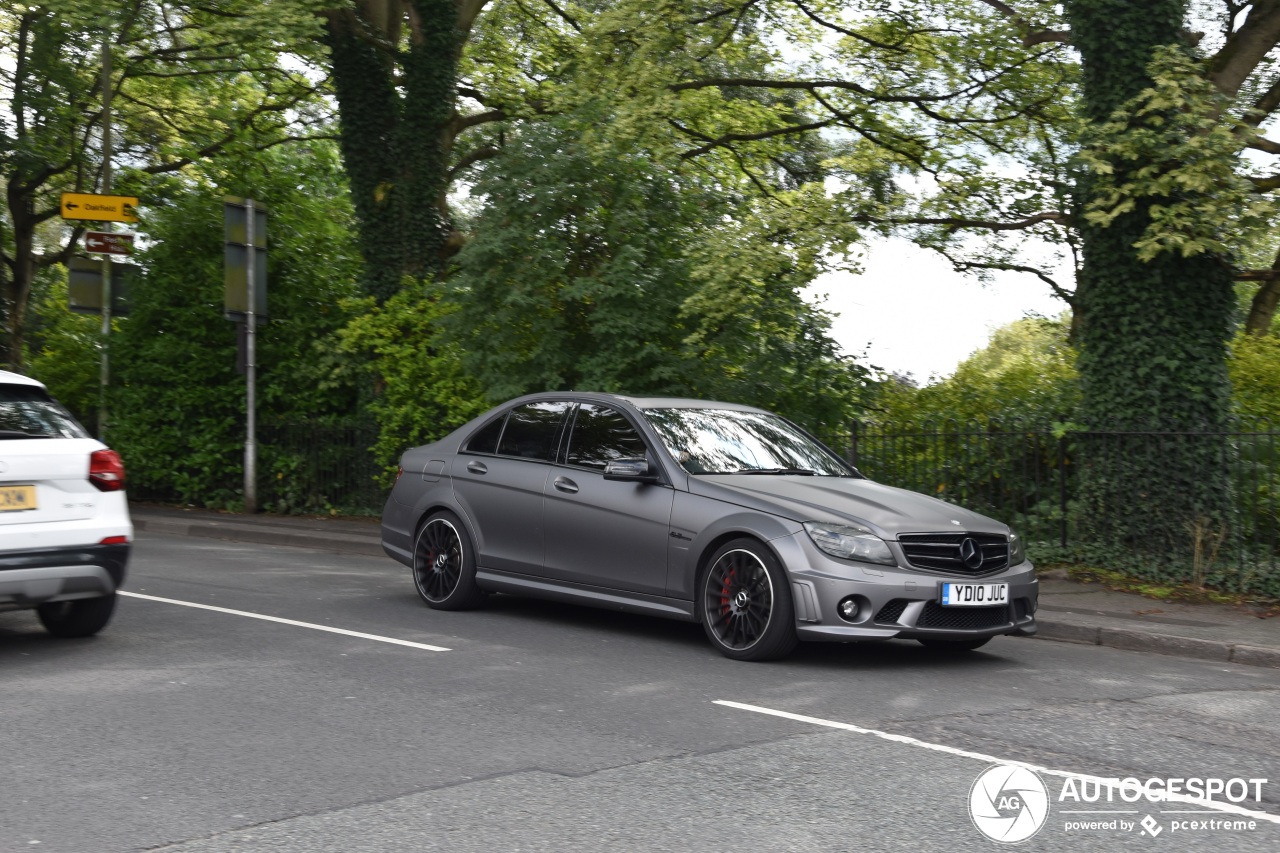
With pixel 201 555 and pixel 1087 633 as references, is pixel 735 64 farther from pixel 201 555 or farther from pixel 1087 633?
pixel 1087 633

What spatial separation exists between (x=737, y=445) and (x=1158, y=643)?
3.26 m

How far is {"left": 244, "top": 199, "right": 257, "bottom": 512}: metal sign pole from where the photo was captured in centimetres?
1870

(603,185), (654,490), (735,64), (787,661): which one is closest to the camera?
(787,661)

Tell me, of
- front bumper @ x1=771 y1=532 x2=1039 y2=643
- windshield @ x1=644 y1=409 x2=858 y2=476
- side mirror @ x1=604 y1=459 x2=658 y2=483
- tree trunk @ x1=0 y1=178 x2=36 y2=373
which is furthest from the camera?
tree trunk @ x1=0 y1=178 x2=36 y2=373

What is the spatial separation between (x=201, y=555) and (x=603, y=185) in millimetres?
5967

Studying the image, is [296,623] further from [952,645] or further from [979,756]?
[979,756]

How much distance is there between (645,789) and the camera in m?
5.05

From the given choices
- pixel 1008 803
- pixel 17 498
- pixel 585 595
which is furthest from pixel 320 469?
pixel 1008 803

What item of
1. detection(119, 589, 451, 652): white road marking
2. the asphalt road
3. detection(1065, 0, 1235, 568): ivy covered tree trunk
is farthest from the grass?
detection(119, 589, 451, 652): white road marking

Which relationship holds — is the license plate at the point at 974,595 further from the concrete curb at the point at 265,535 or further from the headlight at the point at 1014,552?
the concrete curb at the point at 265,535

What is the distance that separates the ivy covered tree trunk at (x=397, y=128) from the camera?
64.1 ft

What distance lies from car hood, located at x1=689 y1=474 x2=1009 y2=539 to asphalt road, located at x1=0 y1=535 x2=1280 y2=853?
87 centimetres

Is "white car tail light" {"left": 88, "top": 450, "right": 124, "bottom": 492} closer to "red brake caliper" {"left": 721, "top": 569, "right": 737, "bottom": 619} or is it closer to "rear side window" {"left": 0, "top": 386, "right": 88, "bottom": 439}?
"rear side window" {"left": 0, "top": 386, "right": 88, "bottom": 439}

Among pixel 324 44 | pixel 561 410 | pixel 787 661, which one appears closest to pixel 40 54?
pixel 324 44
